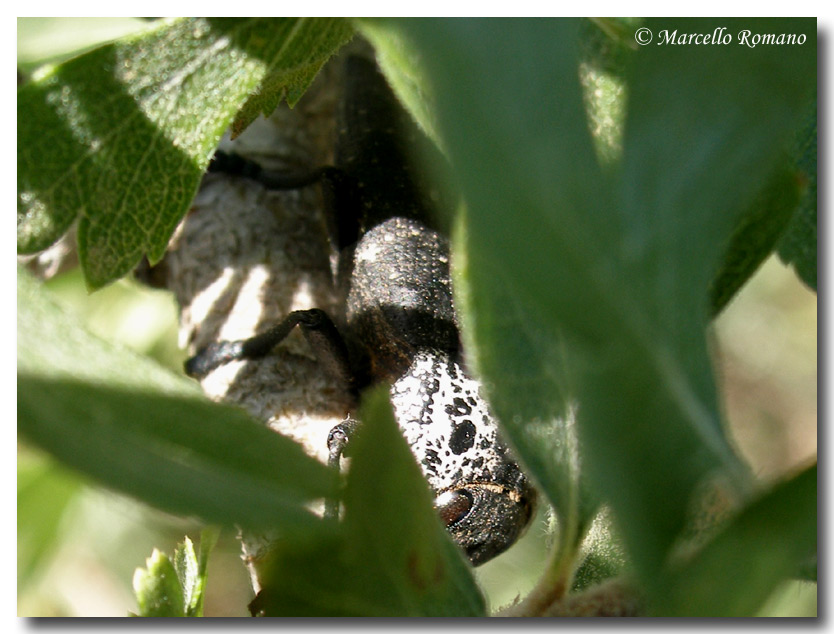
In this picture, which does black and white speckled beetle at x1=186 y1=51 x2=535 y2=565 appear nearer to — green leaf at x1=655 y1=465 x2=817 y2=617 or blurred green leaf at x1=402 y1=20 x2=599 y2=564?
blurred green leaf at x1=402 y1=20 x2=599 y2=564

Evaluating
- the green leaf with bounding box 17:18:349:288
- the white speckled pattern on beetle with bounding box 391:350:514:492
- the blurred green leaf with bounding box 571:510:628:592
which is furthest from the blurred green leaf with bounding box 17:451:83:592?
the blurred green leaf with bounding box 571:510:628:592

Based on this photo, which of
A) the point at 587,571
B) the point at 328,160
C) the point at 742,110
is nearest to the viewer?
the point at 742,110

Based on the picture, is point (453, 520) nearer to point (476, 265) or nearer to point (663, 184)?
point (476, 265)

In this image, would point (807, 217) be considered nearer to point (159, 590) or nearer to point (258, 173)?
point (159, 590)

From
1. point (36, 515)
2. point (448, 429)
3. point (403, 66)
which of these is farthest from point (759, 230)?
point (36, 515)

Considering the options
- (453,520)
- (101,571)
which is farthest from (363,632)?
(101,571)

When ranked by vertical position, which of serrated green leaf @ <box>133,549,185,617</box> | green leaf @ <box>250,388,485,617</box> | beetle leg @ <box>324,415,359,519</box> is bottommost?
beetle leg @ <box>324,415,359,519</box>
